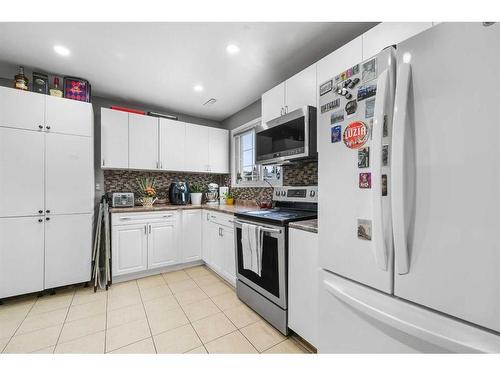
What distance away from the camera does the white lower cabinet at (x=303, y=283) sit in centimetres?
136

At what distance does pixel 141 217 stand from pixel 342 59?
2.63 m

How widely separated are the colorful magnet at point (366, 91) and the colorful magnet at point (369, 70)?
35mm

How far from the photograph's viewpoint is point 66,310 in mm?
1972

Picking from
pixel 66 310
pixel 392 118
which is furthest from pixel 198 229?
pixel 392 118

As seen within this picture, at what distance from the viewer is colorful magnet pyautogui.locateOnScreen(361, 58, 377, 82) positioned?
36.3 inches

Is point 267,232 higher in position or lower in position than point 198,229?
higher

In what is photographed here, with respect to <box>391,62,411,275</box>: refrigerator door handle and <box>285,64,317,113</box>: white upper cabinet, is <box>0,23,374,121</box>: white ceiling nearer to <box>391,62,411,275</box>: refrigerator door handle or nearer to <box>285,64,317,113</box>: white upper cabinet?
<box>285,64,317,113</box>: white upper cabinet

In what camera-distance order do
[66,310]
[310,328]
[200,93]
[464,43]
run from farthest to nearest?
[200,93] → [66,310] → [310,328] → [464,43]

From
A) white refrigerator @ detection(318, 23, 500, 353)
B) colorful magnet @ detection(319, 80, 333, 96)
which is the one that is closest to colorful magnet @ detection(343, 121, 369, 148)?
white refrigerator @ detection(318, 23, 500, 353)

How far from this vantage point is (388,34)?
1.28 meters

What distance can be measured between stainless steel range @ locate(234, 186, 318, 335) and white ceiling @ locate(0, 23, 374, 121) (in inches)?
50.9

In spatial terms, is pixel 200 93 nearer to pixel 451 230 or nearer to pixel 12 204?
pixel 12 204

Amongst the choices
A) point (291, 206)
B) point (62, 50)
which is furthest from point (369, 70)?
point (62, 50)
